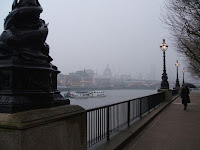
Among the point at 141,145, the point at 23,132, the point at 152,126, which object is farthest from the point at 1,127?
the point at 152,126

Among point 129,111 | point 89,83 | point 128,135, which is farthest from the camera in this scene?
point 89,83

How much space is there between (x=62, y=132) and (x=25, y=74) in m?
1.08

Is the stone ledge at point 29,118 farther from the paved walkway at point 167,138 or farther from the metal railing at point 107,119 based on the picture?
the paved walkway at point 167,138

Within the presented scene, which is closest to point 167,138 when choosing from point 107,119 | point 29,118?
point 107,119

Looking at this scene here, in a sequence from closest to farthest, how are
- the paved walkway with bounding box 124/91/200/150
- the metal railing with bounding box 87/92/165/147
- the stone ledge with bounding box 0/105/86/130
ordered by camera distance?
the stone ledge with bounding box 0/105/86/130, the metal railing with bounding box 87/92/165/147, the paved walkway with bounding box 124/91/200/150

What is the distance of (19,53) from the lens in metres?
3.23

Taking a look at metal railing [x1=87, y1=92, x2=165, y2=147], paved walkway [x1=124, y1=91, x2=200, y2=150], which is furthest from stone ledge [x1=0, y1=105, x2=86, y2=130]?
paved walkway [x1=124, y1=91, x2=200, y2=150]

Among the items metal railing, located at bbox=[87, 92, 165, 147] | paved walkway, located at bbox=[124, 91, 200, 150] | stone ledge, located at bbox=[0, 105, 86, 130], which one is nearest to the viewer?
stone ledge, located at bbox=[0, 105, 86, 130]

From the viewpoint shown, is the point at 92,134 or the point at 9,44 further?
the point at 92,134

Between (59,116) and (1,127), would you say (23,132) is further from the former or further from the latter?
(59,116)

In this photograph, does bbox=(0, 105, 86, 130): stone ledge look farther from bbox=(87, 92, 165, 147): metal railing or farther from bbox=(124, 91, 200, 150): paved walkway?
bbox=(124, 91, 200, 150): paved walkway

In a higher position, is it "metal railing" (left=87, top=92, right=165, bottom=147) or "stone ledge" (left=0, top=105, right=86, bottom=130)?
"stone ledge" (left=0, top=105, right=86, bottom=130)

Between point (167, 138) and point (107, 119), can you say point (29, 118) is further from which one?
point (167, 138)

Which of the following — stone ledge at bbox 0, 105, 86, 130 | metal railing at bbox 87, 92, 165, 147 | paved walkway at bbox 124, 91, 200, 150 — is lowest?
paved walkway at bbox 124, 91, 200, 150
